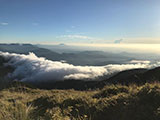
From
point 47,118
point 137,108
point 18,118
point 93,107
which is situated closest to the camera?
point 18,118

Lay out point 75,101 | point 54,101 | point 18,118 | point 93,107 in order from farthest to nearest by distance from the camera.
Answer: point 54,101 < point 75,101 < point 93,107 < point 18,118

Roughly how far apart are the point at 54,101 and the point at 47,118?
111 inches

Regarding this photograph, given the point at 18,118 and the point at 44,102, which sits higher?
the point at 18,118

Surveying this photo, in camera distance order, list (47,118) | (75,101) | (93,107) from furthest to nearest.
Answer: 1. (75,101)
2. (93,107)
3. (47,118)

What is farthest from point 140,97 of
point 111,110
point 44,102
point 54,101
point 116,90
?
point 44,102

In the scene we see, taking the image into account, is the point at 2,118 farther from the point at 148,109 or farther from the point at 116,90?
the point at 116,90

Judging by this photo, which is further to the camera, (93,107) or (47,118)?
(93,107)

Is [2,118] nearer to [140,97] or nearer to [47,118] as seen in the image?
[47,118]

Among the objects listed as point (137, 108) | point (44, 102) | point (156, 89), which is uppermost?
point (156, 89)

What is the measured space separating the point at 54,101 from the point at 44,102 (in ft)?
2.16

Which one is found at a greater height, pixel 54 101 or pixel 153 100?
pixel 153 100

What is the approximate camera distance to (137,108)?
4.52 m

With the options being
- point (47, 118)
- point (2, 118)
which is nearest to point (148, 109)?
point (47, 118)

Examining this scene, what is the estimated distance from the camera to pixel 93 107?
5230mm
